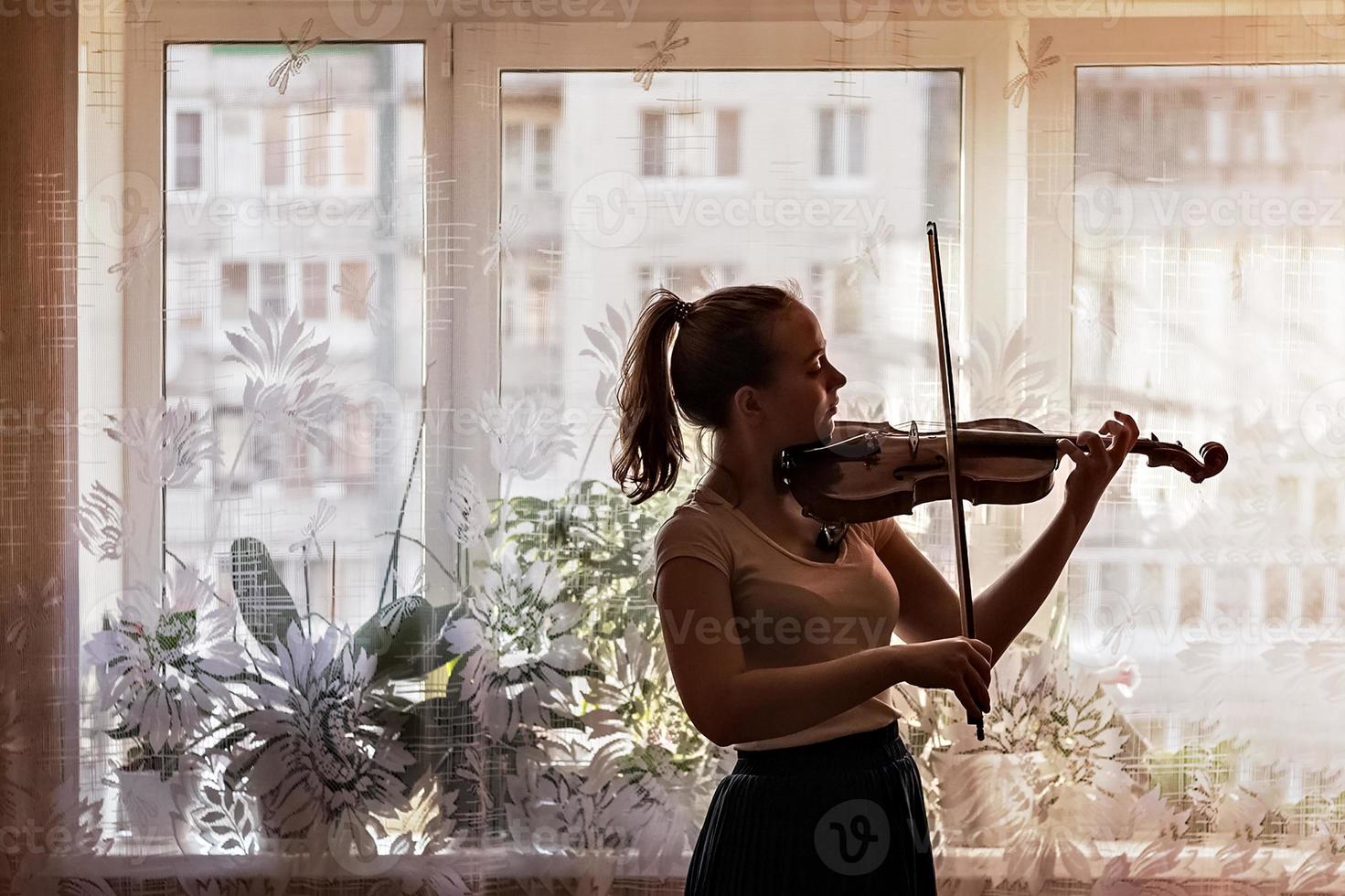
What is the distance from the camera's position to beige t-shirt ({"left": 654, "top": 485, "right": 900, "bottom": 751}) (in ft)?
3.68

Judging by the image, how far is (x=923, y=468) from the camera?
112 centimetres

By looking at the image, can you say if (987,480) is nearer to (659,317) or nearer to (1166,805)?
(659,317)

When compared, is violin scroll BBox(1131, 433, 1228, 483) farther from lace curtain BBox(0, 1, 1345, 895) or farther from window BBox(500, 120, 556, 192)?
window BBox(500, 120, 556, 192)

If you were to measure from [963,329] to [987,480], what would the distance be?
475 millimetres

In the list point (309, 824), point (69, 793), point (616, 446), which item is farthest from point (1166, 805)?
point (69, 793)

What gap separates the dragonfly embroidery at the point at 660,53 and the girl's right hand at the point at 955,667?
903mm

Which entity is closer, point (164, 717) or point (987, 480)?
point (987, 480)

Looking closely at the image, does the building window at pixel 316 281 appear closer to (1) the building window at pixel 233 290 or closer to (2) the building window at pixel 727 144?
(1) the building window at pixel 233 290

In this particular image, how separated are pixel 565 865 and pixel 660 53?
44.9 inches

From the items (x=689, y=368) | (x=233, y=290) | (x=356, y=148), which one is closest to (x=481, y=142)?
(x=356, y=148)

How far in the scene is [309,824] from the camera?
156cm

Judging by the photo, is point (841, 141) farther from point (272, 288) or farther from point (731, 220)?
point (272, 288)

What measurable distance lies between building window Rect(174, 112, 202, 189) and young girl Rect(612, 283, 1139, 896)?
2.55 feet

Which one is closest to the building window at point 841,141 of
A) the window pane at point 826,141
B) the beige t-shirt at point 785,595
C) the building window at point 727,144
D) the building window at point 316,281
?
the window pane at point 826,141
